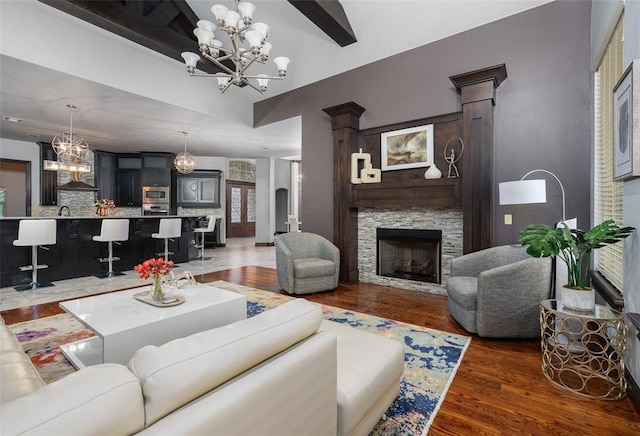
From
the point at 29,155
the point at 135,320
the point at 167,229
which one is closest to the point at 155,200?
the point at 29,155

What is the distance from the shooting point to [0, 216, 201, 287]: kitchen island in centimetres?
460

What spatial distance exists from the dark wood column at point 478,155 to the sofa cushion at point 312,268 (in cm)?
179

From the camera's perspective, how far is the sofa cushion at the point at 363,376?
128 centimetres

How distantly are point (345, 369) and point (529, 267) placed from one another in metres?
2.07

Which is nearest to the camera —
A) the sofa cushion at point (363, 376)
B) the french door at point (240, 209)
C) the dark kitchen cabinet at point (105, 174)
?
the sofa cushion at point (363, 376)

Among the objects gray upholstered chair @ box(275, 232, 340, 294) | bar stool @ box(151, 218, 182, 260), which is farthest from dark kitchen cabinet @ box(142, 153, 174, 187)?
gray upholstered chair @ box(275, 232, 340, 294)

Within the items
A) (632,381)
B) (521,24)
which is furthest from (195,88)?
(632,381)

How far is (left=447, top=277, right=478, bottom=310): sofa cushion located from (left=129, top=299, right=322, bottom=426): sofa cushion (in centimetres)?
225

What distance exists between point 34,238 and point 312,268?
4.05m

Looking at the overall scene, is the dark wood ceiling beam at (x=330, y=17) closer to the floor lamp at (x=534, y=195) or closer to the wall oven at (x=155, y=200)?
the floor lamp at (x=534, y=195)

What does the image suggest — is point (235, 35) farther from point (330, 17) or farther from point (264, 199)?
point (264, 199)

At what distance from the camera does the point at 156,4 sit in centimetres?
438

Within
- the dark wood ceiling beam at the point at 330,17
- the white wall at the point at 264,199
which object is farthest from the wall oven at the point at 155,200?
the dark wood ceiling beam at the point at 330,17

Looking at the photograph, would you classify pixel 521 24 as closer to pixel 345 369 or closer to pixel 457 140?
pixel 457 140
